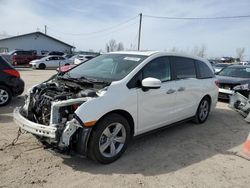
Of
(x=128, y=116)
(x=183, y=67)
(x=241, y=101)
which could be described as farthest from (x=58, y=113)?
(x=241, y=101)

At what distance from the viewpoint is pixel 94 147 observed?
12.6ft

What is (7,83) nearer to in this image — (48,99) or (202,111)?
(48,99)

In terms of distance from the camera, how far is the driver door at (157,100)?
4504mm

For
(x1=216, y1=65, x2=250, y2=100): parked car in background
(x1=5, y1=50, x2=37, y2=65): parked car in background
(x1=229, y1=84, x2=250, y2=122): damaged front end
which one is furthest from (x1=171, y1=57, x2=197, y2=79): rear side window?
(x1=5, y1=50, x2=37, y2=65): parked car in background

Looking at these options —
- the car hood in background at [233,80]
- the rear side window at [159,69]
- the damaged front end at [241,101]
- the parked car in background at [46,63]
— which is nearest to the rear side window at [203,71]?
the rear side window at [159,69]

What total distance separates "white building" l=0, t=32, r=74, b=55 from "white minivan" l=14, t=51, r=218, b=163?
1569 inches

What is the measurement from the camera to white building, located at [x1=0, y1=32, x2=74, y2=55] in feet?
142

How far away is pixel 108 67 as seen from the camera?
492 centimetres

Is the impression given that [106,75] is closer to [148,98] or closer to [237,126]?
[148,98]

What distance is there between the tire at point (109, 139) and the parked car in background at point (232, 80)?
6222mm

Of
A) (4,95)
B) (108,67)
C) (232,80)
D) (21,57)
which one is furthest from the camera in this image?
(21,57)

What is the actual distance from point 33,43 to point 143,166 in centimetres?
4531

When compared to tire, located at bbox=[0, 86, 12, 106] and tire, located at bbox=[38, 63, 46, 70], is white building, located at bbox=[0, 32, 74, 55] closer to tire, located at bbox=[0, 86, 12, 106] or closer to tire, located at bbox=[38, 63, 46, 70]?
tire, located at bbox=[38, 63, 46, 70]

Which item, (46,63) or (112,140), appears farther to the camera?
(46,63)
